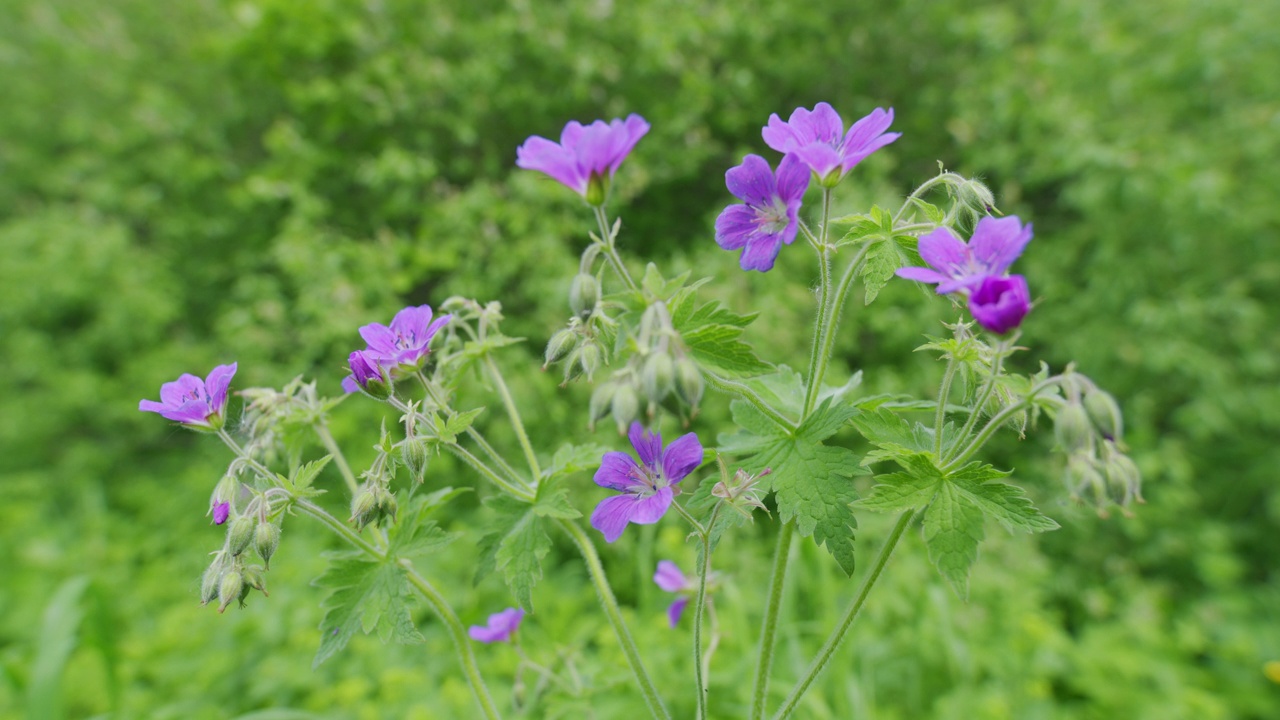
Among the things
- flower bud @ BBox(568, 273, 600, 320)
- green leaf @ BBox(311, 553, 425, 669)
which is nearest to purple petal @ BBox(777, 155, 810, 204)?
flower bud @ BBox(568, 273, 600, 320)

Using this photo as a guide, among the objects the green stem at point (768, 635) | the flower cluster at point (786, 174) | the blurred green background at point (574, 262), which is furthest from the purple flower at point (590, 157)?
the blurred green background at point (574, 262)

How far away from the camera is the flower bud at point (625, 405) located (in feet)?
2.54

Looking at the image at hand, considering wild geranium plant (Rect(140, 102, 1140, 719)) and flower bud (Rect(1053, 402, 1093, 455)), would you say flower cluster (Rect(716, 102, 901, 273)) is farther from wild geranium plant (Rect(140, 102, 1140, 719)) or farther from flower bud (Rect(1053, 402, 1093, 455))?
flower bud (Rect(1053, 402, 1093, 455))

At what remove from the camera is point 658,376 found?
0.74 m

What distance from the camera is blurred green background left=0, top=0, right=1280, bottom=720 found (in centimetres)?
267

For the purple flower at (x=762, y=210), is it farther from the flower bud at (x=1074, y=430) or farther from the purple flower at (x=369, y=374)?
the purple flower at (x=369, y=374)

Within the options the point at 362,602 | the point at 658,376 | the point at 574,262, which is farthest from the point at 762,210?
the point at 574,262

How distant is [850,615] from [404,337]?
0.70m

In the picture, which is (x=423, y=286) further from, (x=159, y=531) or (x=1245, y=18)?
(x=1245, y=18)

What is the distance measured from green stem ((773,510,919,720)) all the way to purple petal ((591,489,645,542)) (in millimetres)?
300

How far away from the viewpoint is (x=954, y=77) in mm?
4945

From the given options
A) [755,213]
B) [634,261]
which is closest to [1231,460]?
[634,261]

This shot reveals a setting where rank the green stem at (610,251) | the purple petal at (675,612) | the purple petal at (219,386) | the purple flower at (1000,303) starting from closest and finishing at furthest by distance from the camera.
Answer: the purple flower at (1000,303) < the green stem at (610,251) < the purple petal at (219,386) < the purple petal at (675,612)

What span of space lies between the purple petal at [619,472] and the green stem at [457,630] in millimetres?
292
